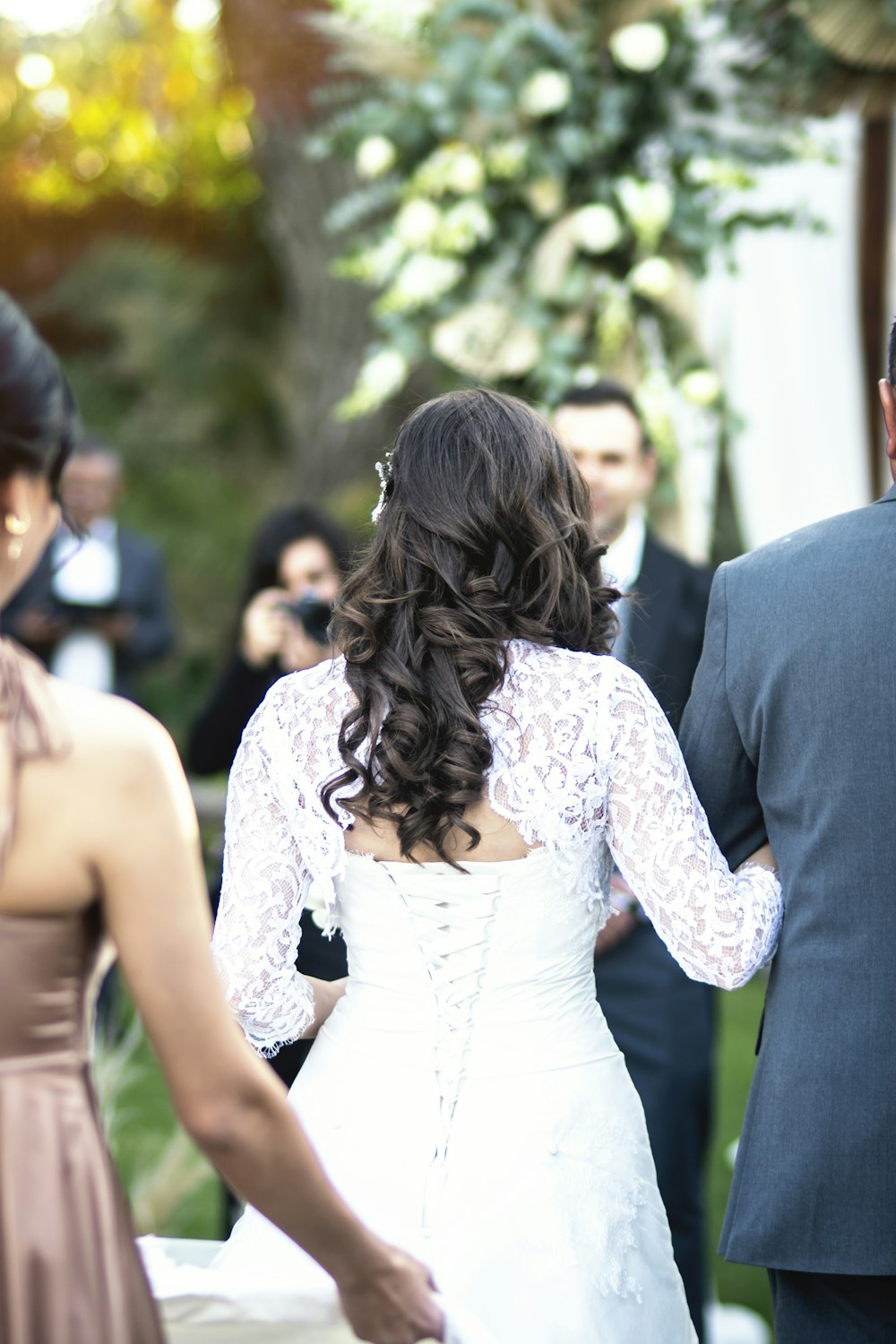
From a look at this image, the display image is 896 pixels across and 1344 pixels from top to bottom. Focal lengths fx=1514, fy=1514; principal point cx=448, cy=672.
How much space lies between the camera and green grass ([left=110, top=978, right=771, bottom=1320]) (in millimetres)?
4039

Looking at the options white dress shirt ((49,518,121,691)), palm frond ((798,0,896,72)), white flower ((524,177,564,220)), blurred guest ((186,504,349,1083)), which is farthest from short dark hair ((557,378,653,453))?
white dress shirt ((49,518,121,691))

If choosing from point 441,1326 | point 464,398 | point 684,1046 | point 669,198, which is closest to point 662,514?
point 669,198

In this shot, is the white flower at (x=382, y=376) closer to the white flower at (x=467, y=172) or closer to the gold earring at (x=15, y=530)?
the white flower at (x=467, y=172)

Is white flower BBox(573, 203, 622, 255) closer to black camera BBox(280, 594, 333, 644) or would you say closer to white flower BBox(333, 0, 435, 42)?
white flower BBox(333, 0, 435, 42)

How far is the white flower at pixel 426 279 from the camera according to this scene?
409 cm

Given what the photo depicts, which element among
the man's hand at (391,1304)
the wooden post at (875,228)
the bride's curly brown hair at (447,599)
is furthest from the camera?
the wooden post at (875,228)

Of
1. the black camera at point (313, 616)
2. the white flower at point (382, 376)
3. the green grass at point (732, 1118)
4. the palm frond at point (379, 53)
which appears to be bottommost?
the green grass at point (732, 1118)

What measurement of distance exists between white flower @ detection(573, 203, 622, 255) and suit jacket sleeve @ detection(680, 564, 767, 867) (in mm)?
1943

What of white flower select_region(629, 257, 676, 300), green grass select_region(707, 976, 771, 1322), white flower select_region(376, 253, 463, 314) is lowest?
green grass select_region(707, 976, 771, 1322)

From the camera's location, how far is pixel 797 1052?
2076 millimetres

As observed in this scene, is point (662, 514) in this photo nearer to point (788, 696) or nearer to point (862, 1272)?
point (788, 696)

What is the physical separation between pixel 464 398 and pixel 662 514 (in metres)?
2.24

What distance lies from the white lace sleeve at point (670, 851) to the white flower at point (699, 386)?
2.22 metres

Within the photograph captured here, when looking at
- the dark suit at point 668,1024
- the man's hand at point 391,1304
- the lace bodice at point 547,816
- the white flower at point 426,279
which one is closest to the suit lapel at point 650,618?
the dark suit at point 668,1024
